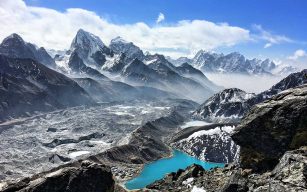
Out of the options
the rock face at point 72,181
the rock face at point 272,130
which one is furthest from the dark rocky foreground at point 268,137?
the rock face at point 72,181

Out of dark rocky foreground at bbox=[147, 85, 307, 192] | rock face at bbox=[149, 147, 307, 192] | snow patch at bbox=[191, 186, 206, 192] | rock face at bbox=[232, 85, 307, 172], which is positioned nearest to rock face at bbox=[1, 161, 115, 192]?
snow patch at bbox=[191, 186, 206, 192]

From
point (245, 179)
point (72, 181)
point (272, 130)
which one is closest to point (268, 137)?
point (272, 130)

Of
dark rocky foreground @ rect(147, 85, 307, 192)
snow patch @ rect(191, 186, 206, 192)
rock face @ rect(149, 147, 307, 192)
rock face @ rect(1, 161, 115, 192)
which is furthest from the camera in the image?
snow patch @ rect(191, 186, 206, 192)

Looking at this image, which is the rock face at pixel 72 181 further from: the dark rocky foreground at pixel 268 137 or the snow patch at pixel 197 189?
the dark rocky foreground at pixel 268 137

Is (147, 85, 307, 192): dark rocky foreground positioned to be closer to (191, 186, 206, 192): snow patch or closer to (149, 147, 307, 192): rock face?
(149, 147, 307, 192): rock face

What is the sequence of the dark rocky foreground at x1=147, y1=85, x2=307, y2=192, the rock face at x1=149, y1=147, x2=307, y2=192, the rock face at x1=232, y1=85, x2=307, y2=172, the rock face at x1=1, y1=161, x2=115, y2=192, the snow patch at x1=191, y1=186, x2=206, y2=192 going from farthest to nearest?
the snow patch at x1=191, y1=186, x2=206, y2=192 < the rock face at x1=1, y1=161, x2=115, y2=192 < the rock face at x1=232, y1=85, x2=307, y2=172 < the dark rocky foreground at x1=147, y1=85, x2=307, y2=192 < the rock face at x1=149, y1=147, x2=307, y2=192

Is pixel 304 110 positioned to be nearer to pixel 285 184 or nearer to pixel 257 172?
pixel 257 172

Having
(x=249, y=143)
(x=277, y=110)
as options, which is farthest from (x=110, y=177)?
(x=277, y=110)

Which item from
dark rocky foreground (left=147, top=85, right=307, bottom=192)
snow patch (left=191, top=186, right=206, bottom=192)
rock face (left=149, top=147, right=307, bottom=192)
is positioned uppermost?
dark rocky foreground (left=147, top=85, right=307, bottom=192)
